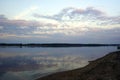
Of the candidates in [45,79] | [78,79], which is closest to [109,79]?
[78,79]

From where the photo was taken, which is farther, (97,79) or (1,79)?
(1,79)

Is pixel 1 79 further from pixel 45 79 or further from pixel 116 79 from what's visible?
pixel 116 79

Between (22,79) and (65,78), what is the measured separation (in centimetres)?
503

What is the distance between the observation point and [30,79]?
74.0 ft

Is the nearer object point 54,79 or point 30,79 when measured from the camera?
point 54,79

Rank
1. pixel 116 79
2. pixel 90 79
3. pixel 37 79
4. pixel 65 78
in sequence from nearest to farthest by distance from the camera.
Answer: pixel 116 79, pixel 90 79, pixel 65 78, pixel 37 79

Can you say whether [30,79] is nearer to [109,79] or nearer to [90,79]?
[90,79]

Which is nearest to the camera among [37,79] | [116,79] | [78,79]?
[116,79]

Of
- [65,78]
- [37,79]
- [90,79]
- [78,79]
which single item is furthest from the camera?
[37,79]

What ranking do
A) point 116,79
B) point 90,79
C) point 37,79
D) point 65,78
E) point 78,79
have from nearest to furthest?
point 116,79, point 90,79, point 78,79, point 65,78, point 37,79

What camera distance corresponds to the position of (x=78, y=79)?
19.2m

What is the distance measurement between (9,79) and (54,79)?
5403 mm

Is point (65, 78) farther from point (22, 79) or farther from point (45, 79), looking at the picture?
point (22, 79)

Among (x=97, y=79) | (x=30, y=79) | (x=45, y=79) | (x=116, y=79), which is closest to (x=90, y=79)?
(x=97, y=79)
